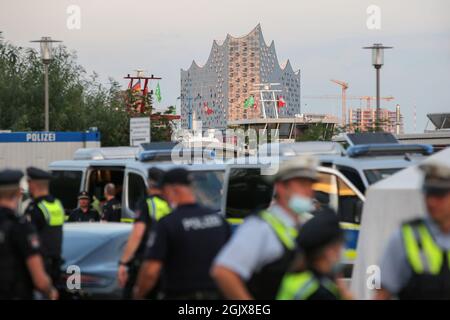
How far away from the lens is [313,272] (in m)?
5.71

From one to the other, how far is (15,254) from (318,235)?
269 centimetres

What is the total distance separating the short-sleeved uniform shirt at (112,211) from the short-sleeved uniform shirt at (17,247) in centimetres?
904

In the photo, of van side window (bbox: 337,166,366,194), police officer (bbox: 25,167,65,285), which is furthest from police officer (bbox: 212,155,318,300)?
van side window (bbox: 337,166,366,194)

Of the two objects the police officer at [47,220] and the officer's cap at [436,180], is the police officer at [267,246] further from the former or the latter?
the police officer at [47,220]

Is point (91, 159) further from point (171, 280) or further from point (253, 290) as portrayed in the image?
point (253, 290)

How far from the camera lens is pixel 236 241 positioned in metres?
6.04

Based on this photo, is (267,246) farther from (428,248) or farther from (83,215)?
(83,215)

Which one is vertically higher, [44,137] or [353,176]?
[44,137]

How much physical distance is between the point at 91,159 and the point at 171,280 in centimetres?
1179

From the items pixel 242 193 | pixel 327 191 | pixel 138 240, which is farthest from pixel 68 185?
pixel 138 240

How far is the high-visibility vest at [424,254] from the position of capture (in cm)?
593
